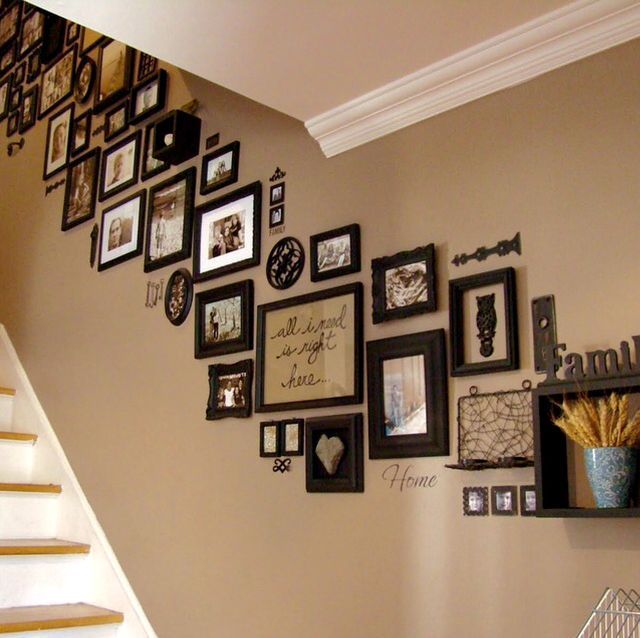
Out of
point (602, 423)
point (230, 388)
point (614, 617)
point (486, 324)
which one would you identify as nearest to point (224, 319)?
point (230, 388)

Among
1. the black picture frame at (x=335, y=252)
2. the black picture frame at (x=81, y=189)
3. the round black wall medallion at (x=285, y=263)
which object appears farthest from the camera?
the black picture frame at (x=81, y=189)

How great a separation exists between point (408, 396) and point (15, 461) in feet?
6.62

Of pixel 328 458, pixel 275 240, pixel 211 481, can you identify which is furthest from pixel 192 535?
pixel 275 240

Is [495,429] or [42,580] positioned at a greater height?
[495,429]

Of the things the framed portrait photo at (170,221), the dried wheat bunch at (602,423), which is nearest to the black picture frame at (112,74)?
the framed portrait photo at (170,221)

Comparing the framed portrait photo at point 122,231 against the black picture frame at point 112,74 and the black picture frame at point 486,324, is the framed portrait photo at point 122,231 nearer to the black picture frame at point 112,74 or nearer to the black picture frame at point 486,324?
the black picture frame at point 112,74

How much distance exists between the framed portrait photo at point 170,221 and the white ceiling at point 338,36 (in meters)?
0.71

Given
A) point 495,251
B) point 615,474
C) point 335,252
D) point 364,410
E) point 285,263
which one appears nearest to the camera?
point 615,474

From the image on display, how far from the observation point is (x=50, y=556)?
288 cm

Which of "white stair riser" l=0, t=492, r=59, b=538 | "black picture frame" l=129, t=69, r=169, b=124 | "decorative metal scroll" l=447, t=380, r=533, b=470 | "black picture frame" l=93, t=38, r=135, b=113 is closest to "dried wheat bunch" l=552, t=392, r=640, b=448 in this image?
"decorative metal scroll" l=447, t=380, r=533, b=470

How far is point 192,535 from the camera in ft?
8.51

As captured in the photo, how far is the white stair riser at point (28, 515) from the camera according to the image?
306cm

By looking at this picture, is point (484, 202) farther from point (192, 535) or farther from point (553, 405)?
point (192, 535)

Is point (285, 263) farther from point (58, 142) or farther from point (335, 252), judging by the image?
point (58, 142)
